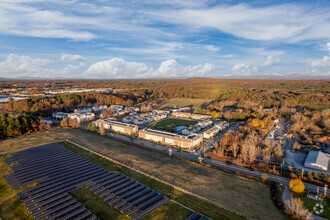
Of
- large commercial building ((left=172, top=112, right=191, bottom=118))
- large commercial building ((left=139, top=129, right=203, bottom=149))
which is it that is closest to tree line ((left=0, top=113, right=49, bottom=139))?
large commercial building ((left=139, top=129, right=203, bottom=149))

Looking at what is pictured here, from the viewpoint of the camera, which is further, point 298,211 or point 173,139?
point 173,139

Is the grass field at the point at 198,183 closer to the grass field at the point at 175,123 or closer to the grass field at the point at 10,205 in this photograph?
the grass field at the point at 10,205

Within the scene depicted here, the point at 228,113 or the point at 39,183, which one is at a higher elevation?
the point at 228,113

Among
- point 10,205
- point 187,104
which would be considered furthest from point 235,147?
point 187,104

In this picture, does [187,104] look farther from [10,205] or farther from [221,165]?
[10,205]

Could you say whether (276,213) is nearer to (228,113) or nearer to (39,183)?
(39,183)

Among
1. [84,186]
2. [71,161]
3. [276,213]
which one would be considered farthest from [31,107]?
[276,213]

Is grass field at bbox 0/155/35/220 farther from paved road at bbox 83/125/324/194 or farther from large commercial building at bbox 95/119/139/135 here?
large commercial building at bbox 95/119/139/135
